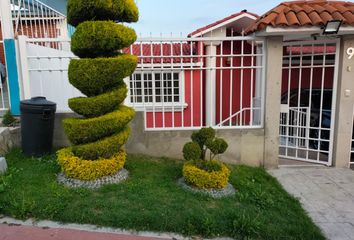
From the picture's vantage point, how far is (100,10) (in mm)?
4238

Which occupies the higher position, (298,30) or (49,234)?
(298,30)

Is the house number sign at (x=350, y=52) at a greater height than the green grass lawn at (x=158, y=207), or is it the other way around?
the house number sign at (x=350, y=52)

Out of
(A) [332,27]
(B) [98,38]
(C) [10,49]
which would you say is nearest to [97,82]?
(B) [98,38]

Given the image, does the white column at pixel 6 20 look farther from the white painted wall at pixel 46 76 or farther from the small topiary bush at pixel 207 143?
the small topiary bush at pixel 207 143

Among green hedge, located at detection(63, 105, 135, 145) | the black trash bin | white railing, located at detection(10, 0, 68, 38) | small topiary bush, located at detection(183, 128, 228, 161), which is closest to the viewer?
green hedge, located at detection(63, 105, 135, 145)

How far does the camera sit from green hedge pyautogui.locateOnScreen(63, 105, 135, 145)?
425cm

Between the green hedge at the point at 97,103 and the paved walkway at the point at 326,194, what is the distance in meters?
3.09

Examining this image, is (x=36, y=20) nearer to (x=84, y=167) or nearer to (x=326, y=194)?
(x=84, y=167)

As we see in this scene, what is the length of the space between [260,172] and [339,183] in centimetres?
132

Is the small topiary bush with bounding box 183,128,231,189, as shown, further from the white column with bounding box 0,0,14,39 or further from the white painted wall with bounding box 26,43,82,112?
the white column with bounding box 0,0,14,39

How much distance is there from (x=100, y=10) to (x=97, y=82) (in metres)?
1.02

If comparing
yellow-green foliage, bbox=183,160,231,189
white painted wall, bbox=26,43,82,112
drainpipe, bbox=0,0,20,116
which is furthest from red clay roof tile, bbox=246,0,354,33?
drainpipe, bbox=0,0,20,116

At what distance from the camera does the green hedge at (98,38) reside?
4.14 metres

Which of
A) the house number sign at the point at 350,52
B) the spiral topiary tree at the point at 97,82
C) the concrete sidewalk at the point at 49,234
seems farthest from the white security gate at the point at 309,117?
the concrete sidewalk at the point at 49,234
